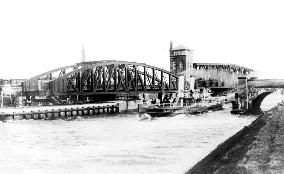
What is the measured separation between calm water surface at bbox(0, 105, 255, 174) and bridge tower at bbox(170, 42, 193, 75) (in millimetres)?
63734

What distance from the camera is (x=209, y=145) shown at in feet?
107

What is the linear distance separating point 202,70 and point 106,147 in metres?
88.1

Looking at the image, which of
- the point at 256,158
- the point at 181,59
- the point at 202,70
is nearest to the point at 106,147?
the point at 256,158

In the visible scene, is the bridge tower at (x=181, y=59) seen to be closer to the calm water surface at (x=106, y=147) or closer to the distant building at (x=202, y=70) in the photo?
the distant building at (x=202, y=70)

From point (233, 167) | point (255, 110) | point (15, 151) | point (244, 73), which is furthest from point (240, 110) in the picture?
point (244, 73)

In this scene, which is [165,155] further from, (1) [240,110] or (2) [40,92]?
(2) [40,92]

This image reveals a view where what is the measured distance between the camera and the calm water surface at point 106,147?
81.6 feet

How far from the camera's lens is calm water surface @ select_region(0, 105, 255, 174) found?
24.9m

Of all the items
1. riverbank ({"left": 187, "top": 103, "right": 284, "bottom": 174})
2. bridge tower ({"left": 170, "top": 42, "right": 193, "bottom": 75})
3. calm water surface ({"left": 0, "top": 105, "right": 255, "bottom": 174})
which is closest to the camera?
riverbank ({"left": 187, "top": 103, "right": 284, "bottom": 174})

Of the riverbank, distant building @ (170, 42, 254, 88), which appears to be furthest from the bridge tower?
the riverbank

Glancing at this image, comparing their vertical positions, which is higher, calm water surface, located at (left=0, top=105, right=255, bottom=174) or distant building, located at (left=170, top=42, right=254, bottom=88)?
distant building, located at (left=170, top=42, right=254, bottom=88)

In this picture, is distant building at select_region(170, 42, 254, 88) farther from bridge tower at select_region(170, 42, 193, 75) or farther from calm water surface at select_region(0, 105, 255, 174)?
calm water surface at select_region(0, 105, 255, 174)

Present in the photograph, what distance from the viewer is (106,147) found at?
3158 centimetres

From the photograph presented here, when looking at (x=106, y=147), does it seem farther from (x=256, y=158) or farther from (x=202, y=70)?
(x=202, y=70)
